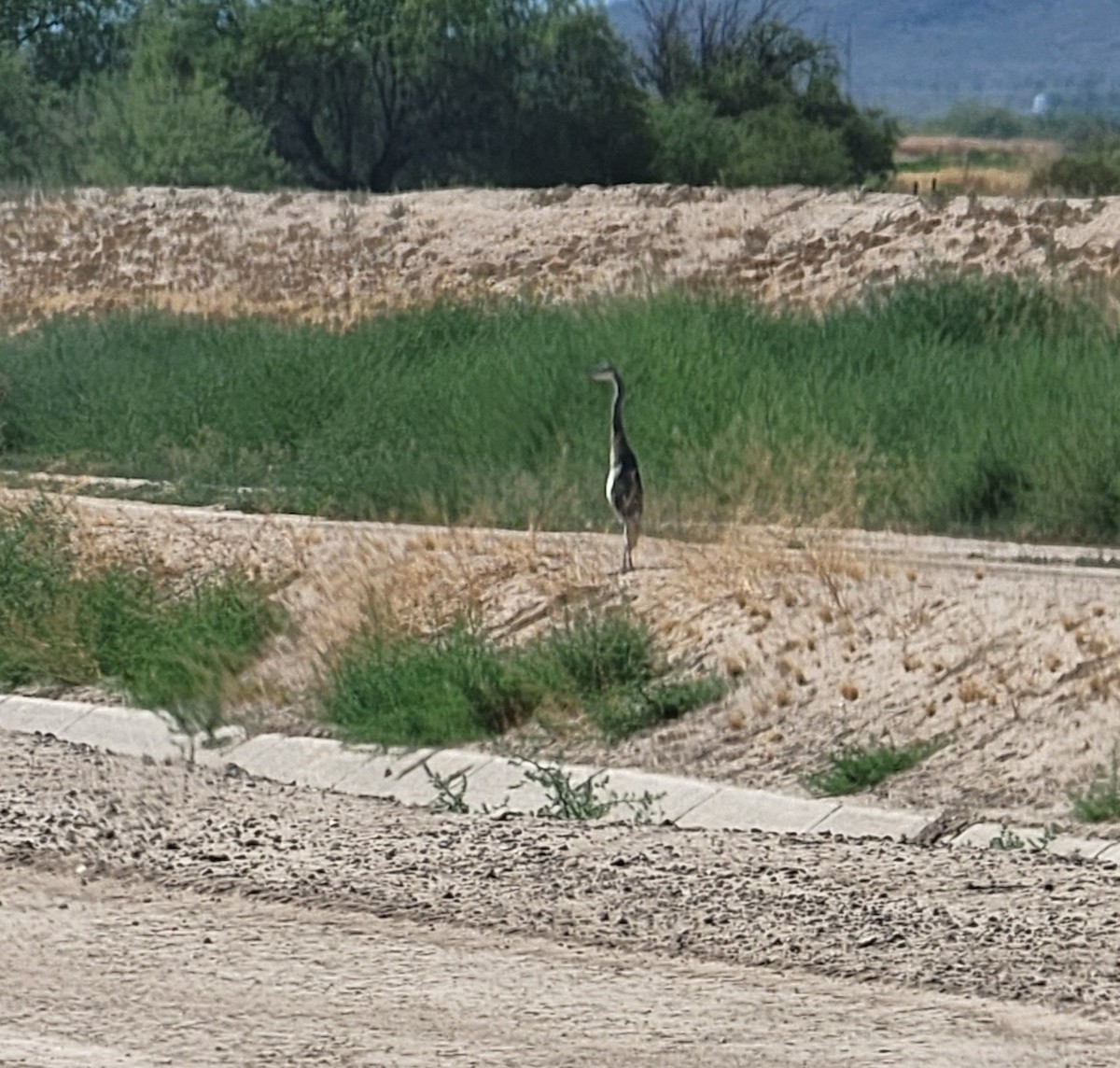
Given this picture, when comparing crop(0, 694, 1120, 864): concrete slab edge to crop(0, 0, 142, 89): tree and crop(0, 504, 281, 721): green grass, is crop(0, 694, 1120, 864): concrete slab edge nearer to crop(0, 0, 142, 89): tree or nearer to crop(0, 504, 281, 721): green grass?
crop(0, 504, 281, 721): green grass

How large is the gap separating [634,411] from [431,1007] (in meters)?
15.2

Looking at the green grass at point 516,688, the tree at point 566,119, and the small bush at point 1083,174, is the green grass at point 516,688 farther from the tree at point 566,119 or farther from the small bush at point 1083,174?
the tree at point 566,119

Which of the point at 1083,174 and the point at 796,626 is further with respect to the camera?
the point at 1083,174

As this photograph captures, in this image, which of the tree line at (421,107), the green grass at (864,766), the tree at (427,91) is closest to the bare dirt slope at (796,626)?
the green grass at (864,766)

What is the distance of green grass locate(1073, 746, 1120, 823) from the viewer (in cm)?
1155

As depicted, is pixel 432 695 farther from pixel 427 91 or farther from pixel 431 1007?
pixel 427 91

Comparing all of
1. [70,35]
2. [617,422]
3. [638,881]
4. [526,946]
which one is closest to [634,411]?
[617,422]

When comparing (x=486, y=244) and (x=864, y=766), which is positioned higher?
(x=864, y=766)

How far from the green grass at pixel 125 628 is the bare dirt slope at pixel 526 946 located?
5.25m

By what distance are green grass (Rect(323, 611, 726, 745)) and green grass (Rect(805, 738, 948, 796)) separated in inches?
55.9

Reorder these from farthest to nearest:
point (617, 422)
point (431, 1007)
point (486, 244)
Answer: point (486, 244) → point (617, 422) → point (431, 1007)

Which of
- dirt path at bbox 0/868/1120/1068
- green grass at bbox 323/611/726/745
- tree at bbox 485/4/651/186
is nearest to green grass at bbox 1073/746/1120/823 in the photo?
green grass at bbox 323/611/726/745

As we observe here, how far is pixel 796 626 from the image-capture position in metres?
14.9

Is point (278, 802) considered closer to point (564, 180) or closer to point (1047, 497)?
point (1047, 497)
